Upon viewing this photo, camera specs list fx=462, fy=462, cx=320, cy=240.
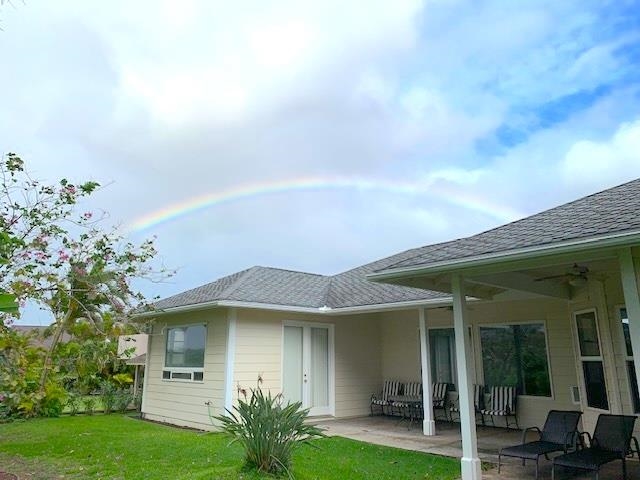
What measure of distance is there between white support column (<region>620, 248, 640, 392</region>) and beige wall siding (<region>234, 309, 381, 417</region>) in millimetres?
7824

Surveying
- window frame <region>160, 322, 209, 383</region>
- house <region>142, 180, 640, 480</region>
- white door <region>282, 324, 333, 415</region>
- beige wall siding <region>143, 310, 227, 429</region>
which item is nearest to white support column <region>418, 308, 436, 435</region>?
house <region>142, 180, 640, 480</region>

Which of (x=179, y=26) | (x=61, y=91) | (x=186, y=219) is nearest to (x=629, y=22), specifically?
(x=179, y=26)

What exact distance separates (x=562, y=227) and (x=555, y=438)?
3328 mm

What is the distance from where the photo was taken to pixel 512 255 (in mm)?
4656

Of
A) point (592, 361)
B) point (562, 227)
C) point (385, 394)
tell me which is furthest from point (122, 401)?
point (562, 227)

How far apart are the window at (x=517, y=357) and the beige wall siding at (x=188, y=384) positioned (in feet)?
20.4

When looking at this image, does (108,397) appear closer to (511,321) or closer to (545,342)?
(511,321)

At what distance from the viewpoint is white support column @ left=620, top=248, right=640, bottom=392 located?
4.26 meters

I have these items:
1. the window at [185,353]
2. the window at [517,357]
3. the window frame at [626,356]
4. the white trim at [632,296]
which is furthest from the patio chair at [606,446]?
the window at [185,353]

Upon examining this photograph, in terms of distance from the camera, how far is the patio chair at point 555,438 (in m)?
5.95

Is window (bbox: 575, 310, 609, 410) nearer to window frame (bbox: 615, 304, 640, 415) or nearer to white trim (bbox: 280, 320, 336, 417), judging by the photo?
window frame (bbox: 615, 304, 640, 415)

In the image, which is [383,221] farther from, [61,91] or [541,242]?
[541,242]

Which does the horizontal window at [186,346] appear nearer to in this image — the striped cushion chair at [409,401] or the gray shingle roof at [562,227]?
the striped cushion chair at [409,401]

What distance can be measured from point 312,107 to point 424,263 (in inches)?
291
